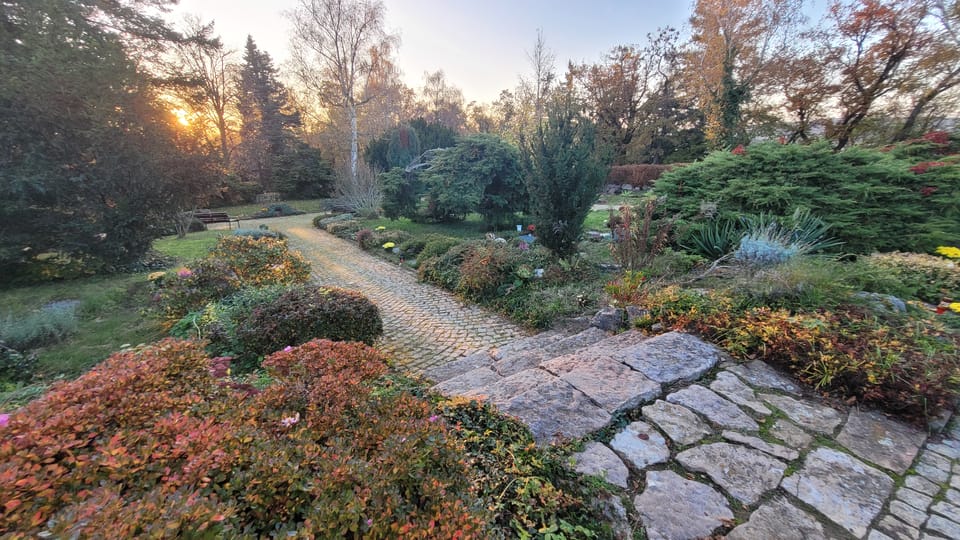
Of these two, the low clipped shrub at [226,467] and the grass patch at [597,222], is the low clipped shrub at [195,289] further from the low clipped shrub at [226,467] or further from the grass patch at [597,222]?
the grass patch at [597,222]

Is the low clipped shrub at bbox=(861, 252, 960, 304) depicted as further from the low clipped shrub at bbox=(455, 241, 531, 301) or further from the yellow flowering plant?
the low clipped shrub at bbox=(455, 241, 531, 301)

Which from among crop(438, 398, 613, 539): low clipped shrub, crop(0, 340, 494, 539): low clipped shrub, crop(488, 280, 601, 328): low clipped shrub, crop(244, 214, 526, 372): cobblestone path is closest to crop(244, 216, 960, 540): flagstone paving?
crop(438, 398, 613, 539): low clipped shrub

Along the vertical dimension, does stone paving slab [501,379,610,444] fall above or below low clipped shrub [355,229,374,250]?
above

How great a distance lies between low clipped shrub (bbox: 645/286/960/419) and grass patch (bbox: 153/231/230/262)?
9.02m

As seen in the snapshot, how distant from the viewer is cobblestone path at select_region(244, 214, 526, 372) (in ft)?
12.9

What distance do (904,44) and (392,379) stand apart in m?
18.1

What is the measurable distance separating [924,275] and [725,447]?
434 centimetres

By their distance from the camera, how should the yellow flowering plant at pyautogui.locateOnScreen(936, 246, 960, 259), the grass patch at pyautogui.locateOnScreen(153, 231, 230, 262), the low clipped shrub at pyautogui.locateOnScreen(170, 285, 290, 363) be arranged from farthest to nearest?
the grass patch at pyautogui.locateOnScreen(153, 231, 230, 262) < the yellow flowering plant at pyautogui.locateOnScreen(936, 246, 960, 259) < the low clipped shrub at pyautogui.locateOnScreen(170, 285, 290, 363)

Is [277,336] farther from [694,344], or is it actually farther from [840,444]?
[840,444]

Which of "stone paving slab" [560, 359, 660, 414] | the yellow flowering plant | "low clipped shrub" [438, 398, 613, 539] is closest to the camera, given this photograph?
"low clipped shrub" [438, 398, 613, 539]

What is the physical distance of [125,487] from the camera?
1.08 metres

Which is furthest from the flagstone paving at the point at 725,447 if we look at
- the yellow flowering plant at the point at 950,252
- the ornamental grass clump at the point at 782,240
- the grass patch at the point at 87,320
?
the yellow flowering plant at the point at 950,252

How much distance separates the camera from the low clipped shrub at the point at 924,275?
3629 mm

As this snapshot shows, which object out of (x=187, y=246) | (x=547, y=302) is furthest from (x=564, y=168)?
(x=187, y=246)
